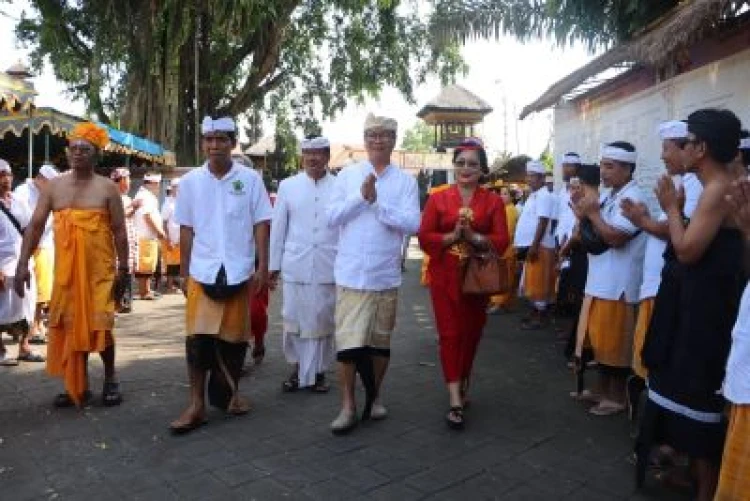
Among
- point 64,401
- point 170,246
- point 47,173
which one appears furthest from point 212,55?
point 64,401

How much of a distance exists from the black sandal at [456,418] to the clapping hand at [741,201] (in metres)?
2.22

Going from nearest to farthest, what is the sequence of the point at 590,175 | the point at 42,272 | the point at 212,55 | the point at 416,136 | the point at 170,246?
the point at 590,175 → the point at 42,272 → the point at 170,246 → the point at 212,55 → the point at 416,136

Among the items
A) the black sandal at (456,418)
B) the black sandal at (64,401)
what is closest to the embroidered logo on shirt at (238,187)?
the black sandal at (64,401)

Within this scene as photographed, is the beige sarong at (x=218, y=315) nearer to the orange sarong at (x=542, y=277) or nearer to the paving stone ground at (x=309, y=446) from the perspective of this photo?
the paving stone ground at (x=309, y=446)

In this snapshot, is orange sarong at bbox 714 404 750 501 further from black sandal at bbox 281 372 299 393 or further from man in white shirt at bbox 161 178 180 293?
man in white shirt at bbox 161 178 180 293

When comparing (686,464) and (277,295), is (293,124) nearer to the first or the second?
Answer: (277,295)

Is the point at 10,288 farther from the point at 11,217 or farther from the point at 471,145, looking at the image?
the point at 471,145

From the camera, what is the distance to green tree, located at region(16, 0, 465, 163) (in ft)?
55.9

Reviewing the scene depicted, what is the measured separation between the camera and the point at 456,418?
4.33 metres

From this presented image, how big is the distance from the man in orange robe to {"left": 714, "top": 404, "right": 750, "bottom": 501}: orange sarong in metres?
3.73

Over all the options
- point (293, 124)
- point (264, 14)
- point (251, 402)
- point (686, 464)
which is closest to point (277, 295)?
point (251, 402)

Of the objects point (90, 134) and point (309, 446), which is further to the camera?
point (90, 134)

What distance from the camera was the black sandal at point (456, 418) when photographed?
431 centimetres

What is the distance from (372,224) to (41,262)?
4150 mm
